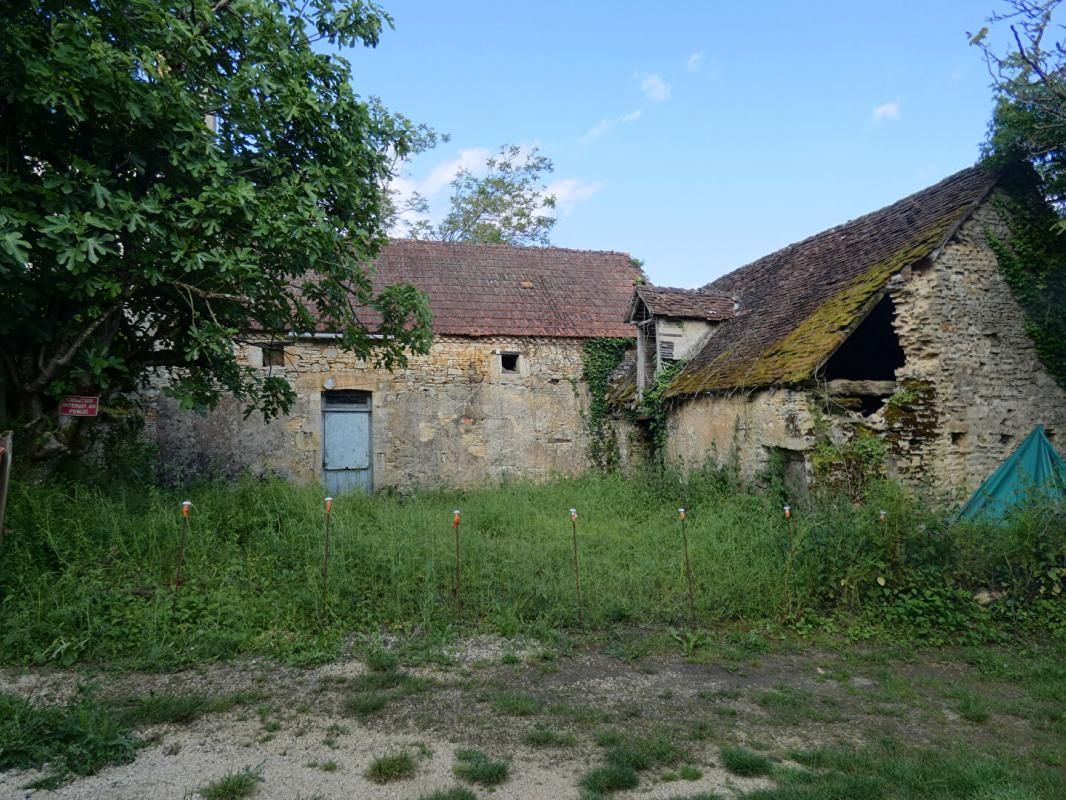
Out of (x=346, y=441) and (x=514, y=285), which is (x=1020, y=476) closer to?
(x=514, y=285)

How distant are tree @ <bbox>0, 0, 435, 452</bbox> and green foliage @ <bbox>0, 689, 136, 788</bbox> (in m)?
3.24

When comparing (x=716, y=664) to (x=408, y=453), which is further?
(x=408, y=453)

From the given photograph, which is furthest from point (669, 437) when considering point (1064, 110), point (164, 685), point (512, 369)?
point (164, 685)

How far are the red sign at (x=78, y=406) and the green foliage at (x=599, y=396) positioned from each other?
895cm

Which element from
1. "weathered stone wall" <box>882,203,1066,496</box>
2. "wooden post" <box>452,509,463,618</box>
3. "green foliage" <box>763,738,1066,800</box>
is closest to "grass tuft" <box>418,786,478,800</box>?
"green foliage" <box>763,738,1066,800</box>

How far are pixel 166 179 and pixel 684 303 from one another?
29.9 ft

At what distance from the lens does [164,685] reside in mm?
5266

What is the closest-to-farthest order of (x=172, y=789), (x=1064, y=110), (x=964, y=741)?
(x=172, y=789), (x=964, y=741), (x=1064, y=110)

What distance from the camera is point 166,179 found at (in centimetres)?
702

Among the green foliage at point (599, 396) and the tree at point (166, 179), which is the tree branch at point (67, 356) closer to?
the tree at point (166, 179)

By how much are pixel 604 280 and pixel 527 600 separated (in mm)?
10442

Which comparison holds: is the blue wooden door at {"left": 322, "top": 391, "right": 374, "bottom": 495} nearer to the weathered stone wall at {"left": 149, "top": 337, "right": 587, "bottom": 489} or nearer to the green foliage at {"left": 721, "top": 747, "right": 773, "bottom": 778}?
the weathered stone wall at {"left": 149, "top": 337, "right": 587, "bottom": 489}

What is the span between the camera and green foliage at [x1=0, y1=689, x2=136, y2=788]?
13.0 feet

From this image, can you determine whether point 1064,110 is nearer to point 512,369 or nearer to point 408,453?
point 512,369
